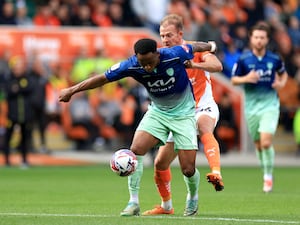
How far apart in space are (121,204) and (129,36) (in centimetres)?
1589

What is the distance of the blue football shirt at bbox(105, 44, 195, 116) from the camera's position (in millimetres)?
12406

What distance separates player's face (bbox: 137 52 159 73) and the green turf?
1.69 metres

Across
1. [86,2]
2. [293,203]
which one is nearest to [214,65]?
[293,203]

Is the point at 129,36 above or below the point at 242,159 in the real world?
above

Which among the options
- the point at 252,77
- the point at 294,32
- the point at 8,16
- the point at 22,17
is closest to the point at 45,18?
the point at 22,17

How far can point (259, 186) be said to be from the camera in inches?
765

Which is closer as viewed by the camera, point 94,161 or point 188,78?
point 188,78

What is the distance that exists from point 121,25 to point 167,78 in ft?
63.3

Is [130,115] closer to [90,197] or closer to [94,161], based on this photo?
[94,161]

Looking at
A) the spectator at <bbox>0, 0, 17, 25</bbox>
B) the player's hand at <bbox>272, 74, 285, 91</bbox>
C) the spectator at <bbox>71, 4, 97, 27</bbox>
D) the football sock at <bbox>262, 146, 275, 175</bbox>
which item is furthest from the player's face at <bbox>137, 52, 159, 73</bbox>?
the spectator at <bbox>71, 4, 97, 27</bbox>

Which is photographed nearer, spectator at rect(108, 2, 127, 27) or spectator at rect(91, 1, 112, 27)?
spectator at rect(91, 1, 112, 27)

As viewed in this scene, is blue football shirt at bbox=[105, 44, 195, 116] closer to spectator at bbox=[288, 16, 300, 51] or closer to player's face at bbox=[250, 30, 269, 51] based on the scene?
player's face at bbox=[250, 30, 269, 51]

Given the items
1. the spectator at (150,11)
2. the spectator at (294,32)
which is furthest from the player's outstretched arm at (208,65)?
the spectator at (294,32)

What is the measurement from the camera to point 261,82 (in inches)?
722
